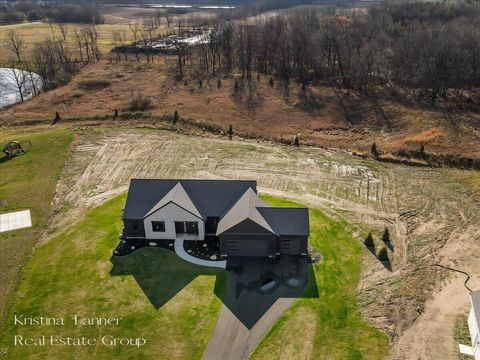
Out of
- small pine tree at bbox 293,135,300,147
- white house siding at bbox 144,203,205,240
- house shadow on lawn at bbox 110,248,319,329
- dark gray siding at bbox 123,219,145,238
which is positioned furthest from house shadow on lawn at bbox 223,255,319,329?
small pine tree at bbox 293,135,300,147

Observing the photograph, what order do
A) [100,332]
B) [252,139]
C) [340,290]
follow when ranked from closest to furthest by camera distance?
[100,332]
[340,290]
[252,139]

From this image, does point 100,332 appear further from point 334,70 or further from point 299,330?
point 334,70

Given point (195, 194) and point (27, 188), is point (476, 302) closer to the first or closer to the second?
point (195, 194)

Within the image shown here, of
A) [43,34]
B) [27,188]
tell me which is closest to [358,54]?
[27,188]

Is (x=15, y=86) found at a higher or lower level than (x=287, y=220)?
higher

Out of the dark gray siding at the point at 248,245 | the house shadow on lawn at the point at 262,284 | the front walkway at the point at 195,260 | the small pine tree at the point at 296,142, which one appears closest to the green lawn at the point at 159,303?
the front walkway at the point at 195,260

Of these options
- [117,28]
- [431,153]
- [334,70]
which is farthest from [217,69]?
[117,28]
